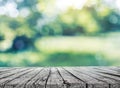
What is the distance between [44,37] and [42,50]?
0.41 metres

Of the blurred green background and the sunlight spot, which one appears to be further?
the sunlight spot

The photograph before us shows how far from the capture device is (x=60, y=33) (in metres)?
9.58

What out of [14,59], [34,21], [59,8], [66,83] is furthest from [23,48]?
[66,83]

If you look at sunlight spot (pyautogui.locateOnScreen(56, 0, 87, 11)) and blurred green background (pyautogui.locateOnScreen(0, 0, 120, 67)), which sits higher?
sunlight spot (pyautogui.locateOnScreen(56, 0, 87, 11))

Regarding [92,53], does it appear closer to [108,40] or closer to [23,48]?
[108,40]

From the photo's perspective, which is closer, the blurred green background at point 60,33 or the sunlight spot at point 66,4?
the blurred green background at point 60,33

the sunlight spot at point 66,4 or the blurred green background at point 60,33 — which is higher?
the sunlight spot at point 66,4

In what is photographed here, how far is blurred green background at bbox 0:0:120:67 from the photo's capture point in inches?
357

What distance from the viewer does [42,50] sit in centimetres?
914

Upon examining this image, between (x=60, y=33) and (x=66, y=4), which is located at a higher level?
(x=66, y=4)

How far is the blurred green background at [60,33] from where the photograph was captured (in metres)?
9.08

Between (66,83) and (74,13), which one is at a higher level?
(74,13)

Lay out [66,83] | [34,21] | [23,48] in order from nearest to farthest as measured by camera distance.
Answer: [66,83] → [23,48] → [34,21]

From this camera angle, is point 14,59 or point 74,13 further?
point 74,13
